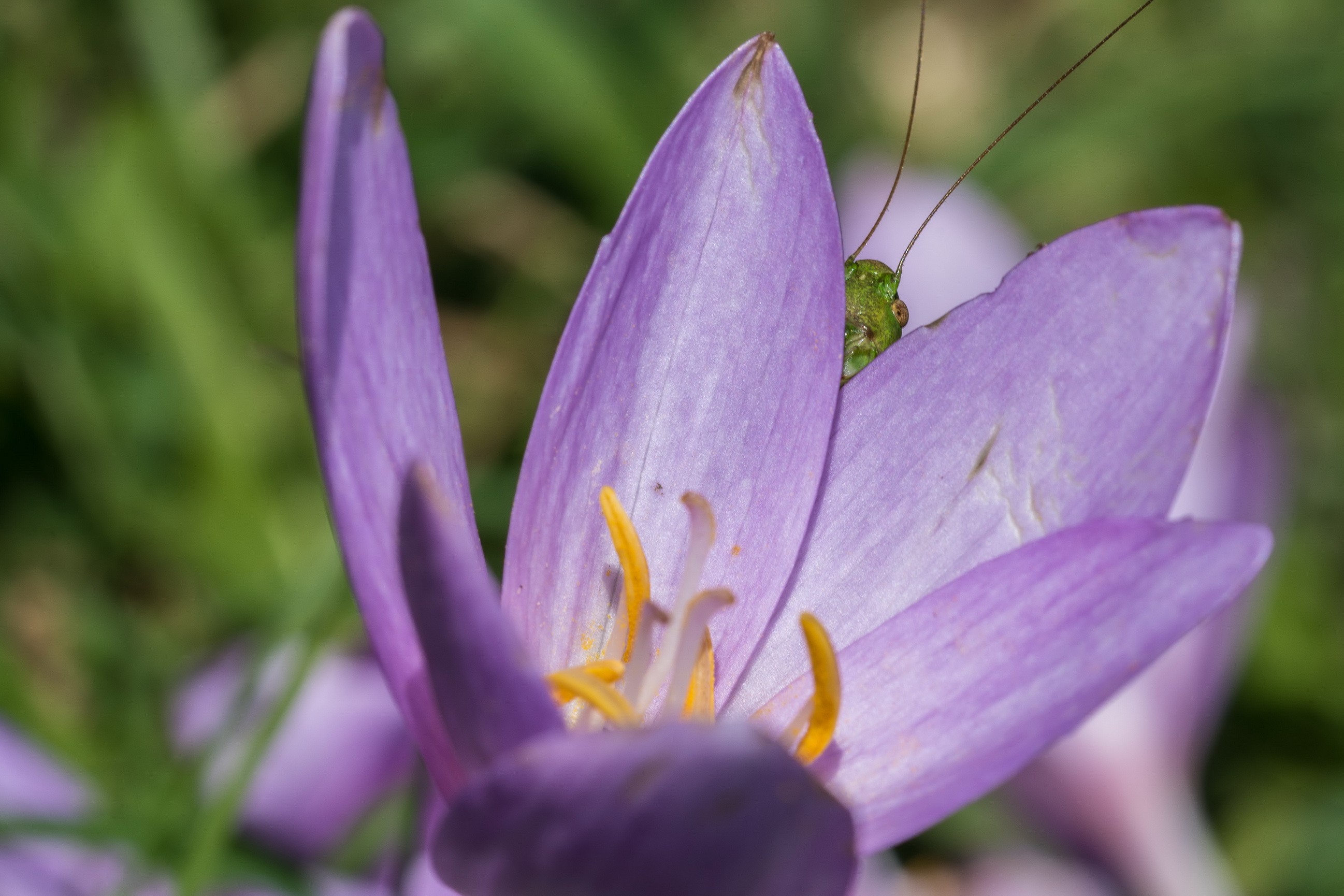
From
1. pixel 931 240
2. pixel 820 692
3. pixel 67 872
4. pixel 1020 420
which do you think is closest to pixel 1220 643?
pixel 931 240

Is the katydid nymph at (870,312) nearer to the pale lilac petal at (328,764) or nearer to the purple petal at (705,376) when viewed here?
the purple petal at (705,376)

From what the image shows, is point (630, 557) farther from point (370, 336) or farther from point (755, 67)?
point (755, 67)

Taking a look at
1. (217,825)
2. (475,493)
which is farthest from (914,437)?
(475,493)

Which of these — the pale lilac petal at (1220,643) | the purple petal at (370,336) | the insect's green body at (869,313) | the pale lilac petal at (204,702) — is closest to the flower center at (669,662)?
the purple petal at (370,336)

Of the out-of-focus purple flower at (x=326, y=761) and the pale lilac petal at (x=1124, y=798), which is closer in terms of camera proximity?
Answer: the out-of-focus purple flower at (x=326, y=761)

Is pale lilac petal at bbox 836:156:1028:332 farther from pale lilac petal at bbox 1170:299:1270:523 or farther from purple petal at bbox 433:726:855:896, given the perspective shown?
purple petal at bbox 433:726:855:896
